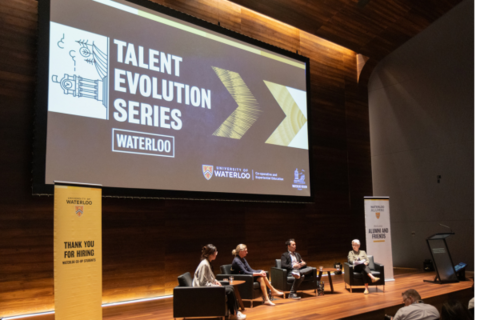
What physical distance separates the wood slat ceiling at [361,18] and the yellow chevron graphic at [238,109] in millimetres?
1573

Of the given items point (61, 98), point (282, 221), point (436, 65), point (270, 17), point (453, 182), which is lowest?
point (282, 221)

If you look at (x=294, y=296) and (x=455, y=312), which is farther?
(x=294, y=296)

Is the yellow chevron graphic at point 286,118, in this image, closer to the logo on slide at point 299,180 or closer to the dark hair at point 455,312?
the logo on slide at point 299,180

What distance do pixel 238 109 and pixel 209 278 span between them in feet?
10.8

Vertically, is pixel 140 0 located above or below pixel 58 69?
above

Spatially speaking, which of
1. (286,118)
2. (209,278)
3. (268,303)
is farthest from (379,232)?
(209,278)

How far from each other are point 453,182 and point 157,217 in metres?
6.35

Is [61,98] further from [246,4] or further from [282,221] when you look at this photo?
[282,221]

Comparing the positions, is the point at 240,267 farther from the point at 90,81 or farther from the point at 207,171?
the point at 90,81

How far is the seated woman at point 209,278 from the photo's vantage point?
4.66m

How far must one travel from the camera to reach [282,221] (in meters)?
7.95

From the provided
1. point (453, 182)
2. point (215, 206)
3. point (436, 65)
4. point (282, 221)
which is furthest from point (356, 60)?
point (215, 206)

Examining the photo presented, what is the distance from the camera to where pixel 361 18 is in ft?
28.5

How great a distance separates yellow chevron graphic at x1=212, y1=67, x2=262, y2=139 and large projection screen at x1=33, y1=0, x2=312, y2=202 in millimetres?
19
